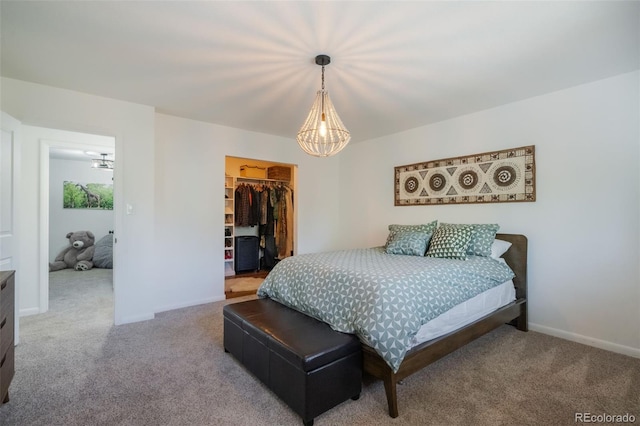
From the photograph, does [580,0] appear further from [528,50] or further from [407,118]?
[407,118]

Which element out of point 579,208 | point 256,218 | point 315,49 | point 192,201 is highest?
point 315,49

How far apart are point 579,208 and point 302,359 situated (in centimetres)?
281

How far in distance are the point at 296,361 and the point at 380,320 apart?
1.72 feet

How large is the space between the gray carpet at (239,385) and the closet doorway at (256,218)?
256 centimetres

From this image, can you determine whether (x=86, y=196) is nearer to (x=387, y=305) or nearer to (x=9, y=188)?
(x=9, y=188)

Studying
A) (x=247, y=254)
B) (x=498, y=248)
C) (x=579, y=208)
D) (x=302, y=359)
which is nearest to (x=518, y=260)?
(x=498, y=248)

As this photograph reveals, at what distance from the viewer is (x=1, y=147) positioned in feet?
7.43

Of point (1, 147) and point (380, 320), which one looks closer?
point (380, 320)

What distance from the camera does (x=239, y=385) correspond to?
6.38 feet

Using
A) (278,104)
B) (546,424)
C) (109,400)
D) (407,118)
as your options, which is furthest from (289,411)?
(407,118)

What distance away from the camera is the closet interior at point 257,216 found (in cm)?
532

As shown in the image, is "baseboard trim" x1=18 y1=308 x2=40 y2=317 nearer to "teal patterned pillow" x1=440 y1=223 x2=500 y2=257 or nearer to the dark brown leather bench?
the dark brown leather bench

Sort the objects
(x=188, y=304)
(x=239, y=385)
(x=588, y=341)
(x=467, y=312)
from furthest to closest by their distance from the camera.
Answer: (x=188, y=304), (x=588, y=341), (x=467, y=312), (x=239, y=385)

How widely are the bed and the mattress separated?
0.03 metres
